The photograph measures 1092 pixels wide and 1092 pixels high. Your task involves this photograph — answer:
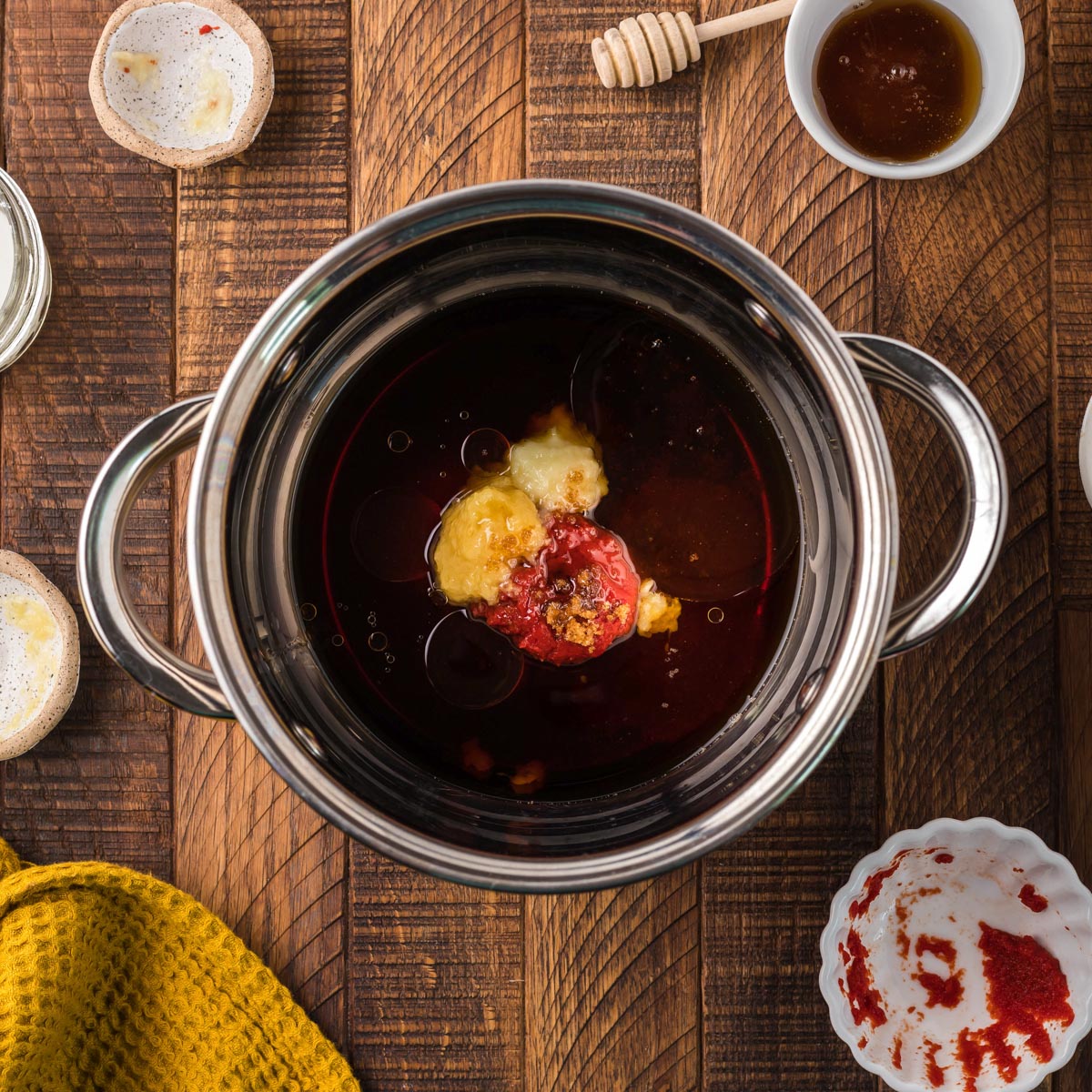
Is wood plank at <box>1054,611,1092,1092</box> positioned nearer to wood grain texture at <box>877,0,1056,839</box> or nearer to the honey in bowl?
wood grain texture at <box>877,0,1056,839</box>

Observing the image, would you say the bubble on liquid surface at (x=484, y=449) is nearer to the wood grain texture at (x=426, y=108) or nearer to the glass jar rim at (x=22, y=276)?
the wood grain texture at (x=426, y=108)

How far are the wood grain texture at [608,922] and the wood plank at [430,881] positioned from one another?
0.7 inches

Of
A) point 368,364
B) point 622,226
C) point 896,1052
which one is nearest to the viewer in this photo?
point 622,226

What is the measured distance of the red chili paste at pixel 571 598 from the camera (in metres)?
0.71

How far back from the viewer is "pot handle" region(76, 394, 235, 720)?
24.4 inches

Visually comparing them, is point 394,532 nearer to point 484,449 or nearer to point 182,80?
point 484,449

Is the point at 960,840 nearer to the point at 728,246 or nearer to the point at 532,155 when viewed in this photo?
the point at 728,246

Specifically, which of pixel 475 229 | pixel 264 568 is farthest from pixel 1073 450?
pixel 264 568

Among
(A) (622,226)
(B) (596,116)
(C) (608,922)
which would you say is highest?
(B) (596,116)

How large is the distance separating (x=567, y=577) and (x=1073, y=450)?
1.41 feet

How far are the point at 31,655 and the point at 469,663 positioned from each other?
0.39m

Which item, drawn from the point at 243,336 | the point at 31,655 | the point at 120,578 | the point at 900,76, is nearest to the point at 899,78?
the point at 900,76

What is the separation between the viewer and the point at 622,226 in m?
0.60

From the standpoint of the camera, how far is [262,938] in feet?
2.79
